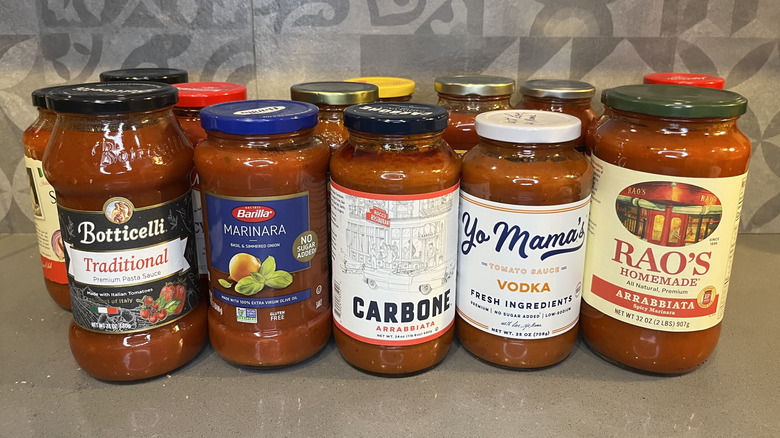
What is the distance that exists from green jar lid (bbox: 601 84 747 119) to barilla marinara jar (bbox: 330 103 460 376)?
23 centimetres

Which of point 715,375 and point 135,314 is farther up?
point 135,314

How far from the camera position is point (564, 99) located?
1046 mm

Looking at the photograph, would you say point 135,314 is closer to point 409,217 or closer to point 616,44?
point 409,217

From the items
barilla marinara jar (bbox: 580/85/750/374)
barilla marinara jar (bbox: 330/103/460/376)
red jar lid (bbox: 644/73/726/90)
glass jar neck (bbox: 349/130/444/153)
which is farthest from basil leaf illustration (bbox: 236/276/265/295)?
red jar lid (bbox: 644/73/726/90)

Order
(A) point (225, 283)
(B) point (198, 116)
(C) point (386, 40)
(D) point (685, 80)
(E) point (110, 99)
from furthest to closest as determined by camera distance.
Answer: (C) point (386, 40) → (D) point (685, 80) → (B) point (198, 116) → (A) point (225, 283) → (E) point (110, 99)

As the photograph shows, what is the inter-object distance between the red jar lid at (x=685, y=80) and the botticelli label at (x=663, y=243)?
379mm

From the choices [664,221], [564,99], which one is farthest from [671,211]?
[564,99]

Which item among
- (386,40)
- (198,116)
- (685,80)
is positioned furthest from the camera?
(386,40)

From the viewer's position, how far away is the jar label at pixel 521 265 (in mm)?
816

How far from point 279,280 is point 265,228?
0.08 m

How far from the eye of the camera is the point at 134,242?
808 millimetres

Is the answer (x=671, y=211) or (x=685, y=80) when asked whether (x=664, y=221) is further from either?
(x=685, y=80)

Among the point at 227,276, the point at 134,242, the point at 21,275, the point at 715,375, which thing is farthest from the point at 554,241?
the point at 21,275

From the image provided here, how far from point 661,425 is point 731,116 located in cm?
40
